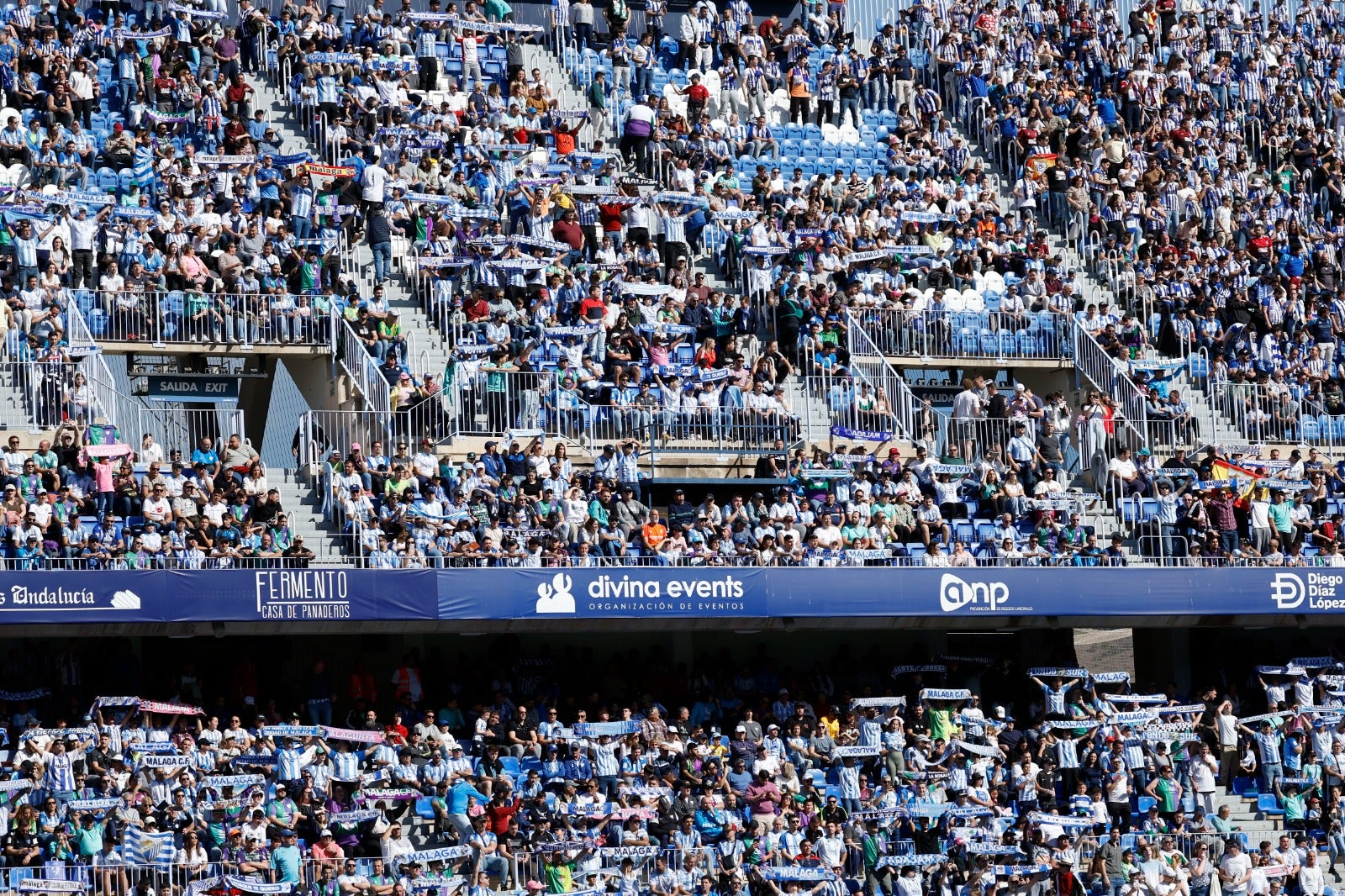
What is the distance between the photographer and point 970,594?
30203 mm

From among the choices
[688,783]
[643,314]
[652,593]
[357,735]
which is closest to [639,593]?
[652,593]

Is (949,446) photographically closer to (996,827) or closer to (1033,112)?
(996,827)

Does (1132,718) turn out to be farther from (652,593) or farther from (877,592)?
(652,593)

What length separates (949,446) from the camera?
32.5 meters

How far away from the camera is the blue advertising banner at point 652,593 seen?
26953mm

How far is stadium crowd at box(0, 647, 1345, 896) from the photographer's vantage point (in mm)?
25719

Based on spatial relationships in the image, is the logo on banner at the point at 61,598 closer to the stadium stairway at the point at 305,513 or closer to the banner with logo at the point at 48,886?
the stadium stairway at the point at 305,513

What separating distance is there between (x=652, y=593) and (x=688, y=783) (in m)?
2.19

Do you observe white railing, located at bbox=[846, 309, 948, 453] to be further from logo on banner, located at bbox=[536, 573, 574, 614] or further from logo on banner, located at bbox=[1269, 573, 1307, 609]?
logo on banner, located at bbox=[536, 573, 574, 614]

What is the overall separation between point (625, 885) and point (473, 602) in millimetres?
3775

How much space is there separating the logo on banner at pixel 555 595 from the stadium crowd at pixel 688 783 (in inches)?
49.7

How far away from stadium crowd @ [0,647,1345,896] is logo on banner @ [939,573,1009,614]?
1302mm

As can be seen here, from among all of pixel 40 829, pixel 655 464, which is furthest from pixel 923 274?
pixel 40 829

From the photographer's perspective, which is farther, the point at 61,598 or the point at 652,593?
the point at 652,593
